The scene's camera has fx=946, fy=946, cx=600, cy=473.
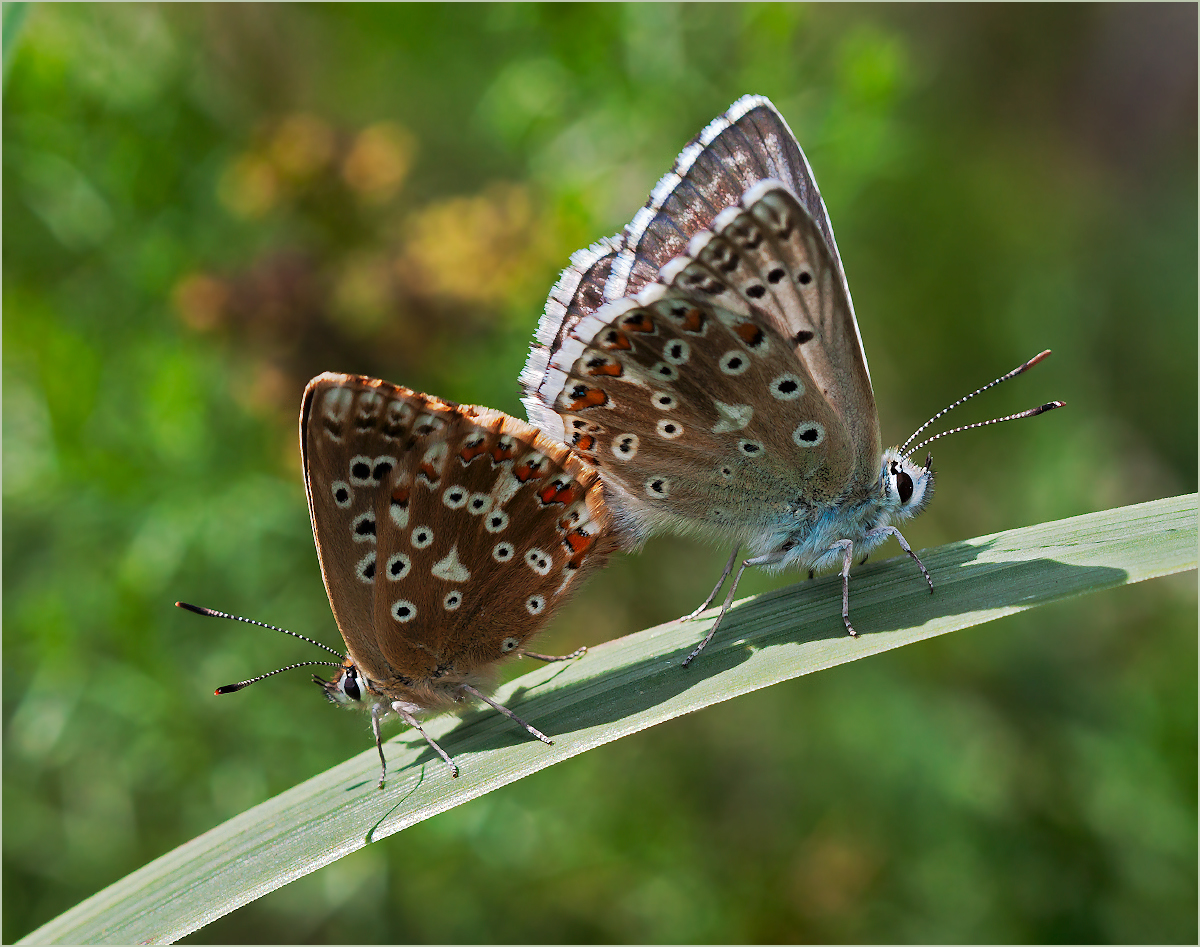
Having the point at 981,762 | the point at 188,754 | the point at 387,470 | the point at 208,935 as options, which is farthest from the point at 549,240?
the point at 208,935

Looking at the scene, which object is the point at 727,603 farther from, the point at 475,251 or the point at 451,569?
the point at 475,251

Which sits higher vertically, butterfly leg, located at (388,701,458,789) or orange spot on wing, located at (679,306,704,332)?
orange spot on wing, located at (679,306,704,332)

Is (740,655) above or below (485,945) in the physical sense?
above

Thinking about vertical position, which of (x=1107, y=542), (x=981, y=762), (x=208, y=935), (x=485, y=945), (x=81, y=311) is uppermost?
(x=81, y=311)

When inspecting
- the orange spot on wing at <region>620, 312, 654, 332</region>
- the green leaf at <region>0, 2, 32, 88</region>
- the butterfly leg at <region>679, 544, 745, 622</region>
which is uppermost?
the green leaf at <region>0, 2, 32, 88</region>

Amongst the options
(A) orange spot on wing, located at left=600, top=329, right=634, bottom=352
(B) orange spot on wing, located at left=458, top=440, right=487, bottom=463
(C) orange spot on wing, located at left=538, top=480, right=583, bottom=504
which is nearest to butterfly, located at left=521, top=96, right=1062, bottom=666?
(A) orange spot on wing, located at left=600, top=329, right=634, bottom=352

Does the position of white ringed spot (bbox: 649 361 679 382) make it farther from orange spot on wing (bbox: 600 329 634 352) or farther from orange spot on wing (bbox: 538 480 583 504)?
orange spot on wing (bbox: 538 480 583 504)

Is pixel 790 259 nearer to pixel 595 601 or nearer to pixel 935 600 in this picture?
pixel 935 600
